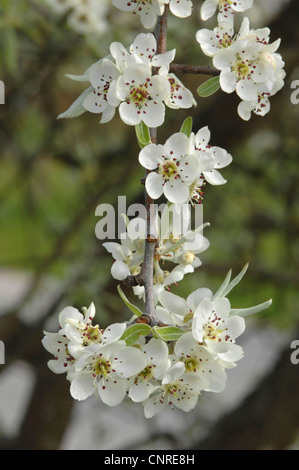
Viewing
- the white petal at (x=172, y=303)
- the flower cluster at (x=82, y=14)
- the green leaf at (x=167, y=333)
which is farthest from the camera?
the flower cluster at (x=82, y=14)

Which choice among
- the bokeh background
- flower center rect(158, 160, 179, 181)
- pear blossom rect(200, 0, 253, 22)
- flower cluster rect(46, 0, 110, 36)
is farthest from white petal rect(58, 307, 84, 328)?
flower cluster rect(46, 0, 110, 36)

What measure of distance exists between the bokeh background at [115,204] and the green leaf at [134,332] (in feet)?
3.65

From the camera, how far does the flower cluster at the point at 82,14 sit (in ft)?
6.32

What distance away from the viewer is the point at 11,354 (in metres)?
2.19

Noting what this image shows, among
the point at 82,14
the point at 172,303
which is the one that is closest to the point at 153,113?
the point at 172,303

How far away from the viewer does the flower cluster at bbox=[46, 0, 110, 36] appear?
1.93 meters

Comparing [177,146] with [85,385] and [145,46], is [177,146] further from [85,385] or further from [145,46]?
[85,385]

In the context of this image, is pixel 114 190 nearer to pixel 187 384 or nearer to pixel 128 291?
pixel 128 291

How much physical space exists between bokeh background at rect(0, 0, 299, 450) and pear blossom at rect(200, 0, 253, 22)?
2.89ft

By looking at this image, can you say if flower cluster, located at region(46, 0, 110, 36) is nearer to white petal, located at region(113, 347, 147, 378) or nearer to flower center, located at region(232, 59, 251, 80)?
flower center, located at region(232, 59, 251, 80)

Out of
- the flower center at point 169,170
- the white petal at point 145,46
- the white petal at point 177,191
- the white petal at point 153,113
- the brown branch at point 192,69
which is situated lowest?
the white petal at point 177,191

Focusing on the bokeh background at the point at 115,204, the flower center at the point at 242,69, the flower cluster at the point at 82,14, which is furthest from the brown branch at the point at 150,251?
the flower cluster at the point at 82,14

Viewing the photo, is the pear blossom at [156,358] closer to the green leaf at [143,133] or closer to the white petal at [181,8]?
the green leaf at [143,133]
